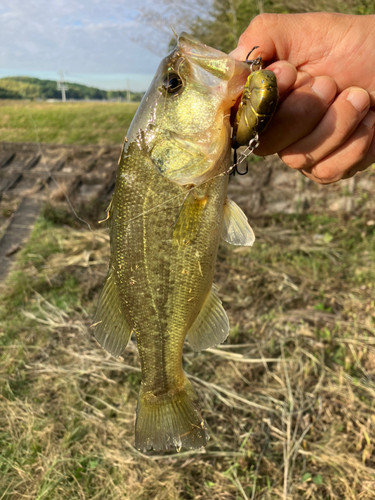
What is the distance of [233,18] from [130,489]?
47.4 ft

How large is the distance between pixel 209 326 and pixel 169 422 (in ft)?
1.95

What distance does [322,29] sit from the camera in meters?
1.92

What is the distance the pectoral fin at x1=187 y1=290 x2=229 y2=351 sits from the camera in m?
1.90

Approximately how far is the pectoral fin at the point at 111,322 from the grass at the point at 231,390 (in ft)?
5.88

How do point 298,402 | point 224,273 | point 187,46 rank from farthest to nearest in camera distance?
point 224,273 < point 298,402 < point 187,46

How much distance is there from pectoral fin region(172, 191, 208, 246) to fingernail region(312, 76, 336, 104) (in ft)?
2.87

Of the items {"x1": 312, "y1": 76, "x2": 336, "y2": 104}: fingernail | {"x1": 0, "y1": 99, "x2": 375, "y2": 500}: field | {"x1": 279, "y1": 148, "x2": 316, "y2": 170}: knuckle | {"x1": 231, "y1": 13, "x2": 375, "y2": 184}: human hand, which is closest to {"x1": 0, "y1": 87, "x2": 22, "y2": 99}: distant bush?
{"x1": 0, "y1": 99, "x2": 375, "y2": 500}: field

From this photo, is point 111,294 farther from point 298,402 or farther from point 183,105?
point 298,402

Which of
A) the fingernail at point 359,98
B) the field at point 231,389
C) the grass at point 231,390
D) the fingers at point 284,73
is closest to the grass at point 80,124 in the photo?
the field at point 231,389

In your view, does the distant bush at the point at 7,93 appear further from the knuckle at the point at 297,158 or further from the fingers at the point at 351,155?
the fingers at the point at 351,155

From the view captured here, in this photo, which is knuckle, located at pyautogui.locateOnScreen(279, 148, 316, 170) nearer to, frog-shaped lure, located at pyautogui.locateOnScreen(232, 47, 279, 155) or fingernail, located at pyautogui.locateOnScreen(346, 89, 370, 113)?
fingernail, located at pyautogui.locateOnScreen(346, 89, 370, 113)

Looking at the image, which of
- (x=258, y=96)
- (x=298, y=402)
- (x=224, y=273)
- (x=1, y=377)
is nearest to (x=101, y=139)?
(x=224, y=273)

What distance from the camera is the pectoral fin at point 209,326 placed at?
190 centimetres

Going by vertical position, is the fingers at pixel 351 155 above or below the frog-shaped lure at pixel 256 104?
below
